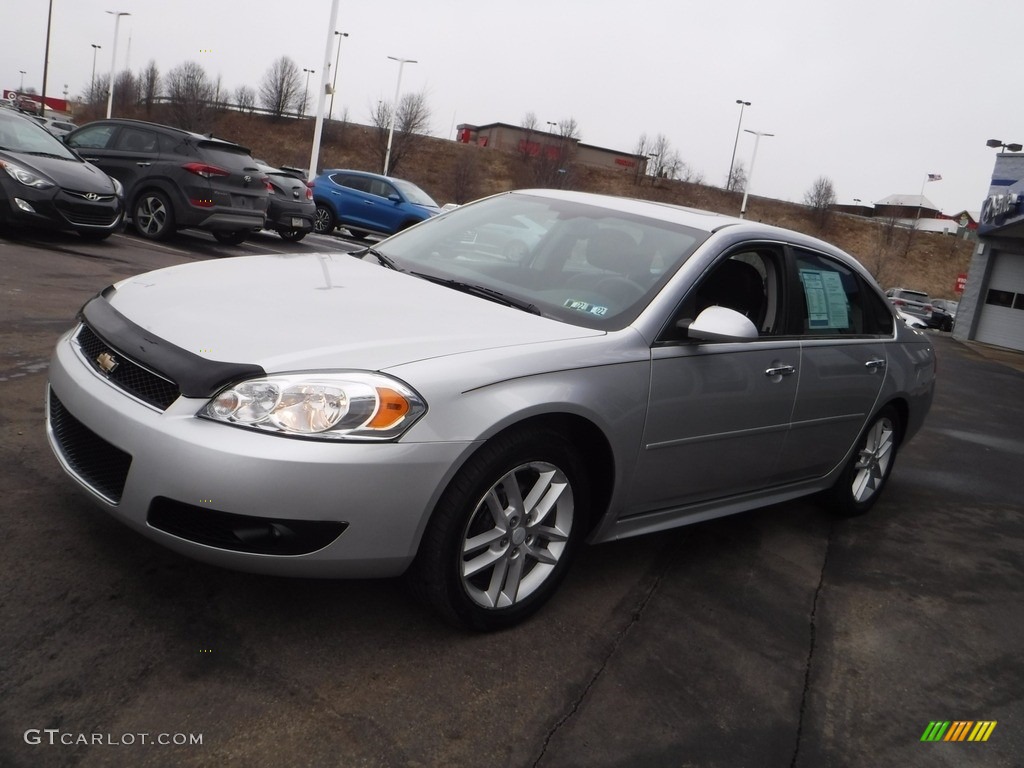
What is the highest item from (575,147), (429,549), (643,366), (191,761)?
(575,147)

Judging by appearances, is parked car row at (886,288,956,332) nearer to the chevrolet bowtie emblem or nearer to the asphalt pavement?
the asphalt pavement

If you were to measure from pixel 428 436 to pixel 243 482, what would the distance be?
1.72 feet

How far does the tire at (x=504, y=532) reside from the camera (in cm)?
278

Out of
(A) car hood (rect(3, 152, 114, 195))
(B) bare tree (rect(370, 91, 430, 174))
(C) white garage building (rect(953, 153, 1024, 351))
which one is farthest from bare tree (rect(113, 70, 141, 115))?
(A) car hood (rect(3, 152, 114, 195))

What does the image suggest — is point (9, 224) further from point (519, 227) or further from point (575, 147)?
point (575, 147)

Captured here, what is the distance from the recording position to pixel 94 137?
12430mm

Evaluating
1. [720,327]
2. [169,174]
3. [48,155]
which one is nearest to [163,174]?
[169,174]

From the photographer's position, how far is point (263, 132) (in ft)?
249

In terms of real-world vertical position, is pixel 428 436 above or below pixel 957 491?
above

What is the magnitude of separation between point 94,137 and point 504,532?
11630mm

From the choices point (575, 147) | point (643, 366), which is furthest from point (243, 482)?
point (575, 147)

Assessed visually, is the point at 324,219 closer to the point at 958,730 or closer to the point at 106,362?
the point at 106,362

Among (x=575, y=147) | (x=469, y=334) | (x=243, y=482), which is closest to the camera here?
(x=243, y=482)

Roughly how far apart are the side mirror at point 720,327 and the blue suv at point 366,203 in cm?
1724
